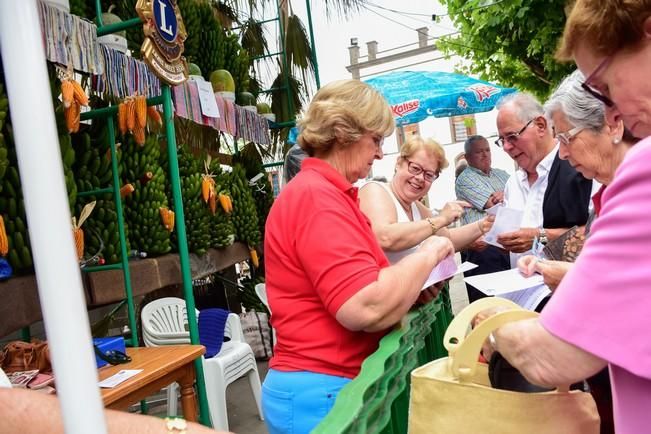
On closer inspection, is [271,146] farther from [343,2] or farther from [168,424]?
[168,424]

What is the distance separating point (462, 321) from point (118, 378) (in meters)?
1.81

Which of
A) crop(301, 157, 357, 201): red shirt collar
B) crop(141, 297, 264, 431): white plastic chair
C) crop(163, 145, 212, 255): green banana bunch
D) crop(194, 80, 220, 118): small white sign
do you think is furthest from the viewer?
crop(163, 145, 212, 255): green banana bunch

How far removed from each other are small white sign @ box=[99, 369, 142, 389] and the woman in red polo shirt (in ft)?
3.07

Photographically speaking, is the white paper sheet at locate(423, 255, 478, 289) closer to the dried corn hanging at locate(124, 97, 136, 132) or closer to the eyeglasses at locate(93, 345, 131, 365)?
the eyeglasses at locate(93, 345, 131, 365)

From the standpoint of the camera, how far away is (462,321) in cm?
118

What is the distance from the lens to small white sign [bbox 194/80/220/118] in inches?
172

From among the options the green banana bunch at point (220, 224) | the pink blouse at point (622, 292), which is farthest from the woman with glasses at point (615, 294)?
the green banana bunch at point (220, 224)

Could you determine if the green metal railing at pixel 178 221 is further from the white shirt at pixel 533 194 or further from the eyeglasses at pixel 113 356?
the white shirt at pixel 533 194

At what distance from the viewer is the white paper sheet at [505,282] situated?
79.4 inches

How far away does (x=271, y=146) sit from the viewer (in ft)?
23.7

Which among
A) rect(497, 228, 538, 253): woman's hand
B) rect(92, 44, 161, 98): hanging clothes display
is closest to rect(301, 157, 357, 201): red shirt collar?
rect(497, 228, 538, 253): woman's hand

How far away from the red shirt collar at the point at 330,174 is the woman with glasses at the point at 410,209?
909 millimetres

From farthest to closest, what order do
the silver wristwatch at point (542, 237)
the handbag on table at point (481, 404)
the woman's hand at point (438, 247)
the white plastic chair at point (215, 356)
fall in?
the white plastic chair at point (215, 356) → the silver wristwatch at point (542, 237) → the woman's hand at point (438, 247) → the handbag on table at point (481, 404)

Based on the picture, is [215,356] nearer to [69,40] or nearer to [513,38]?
[69,40]
